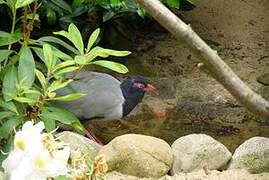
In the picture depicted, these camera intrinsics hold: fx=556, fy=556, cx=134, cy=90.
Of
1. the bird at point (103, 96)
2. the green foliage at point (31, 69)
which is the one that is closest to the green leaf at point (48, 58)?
the green foliage at point (31, 69)

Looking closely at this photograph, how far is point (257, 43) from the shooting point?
5227 millimetres

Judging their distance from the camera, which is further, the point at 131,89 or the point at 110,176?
the point at 131,89

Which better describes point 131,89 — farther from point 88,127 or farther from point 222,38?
point 222,38

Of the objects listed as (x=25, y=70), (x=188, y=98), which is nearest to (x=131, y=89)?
(x=188, y=98)

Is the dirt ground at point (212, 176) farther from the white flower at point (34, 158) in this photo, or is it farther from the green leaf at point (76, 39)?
the white flower at point (34, 158)

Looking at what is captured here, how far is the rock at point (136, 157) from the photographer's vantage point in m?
2.66

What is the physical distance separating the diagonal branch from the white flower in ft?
1.02

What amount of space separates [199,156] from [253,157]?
0.26 meters

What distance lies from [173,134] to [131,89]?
44 cm

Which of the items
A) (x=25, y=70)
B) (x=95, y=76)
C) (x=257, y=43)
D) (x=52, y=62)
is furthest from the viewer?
(x=257, y=43)

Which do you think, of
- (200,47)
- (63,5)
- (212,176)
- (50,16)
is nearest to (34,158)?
(200,47)

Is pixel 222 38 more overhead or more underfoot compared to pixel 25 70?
more underfoot

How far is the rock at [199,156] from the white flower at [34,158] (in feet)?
6.14

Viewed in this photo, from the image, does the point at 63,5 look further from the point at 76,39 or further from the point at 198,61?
the point at 76,39
